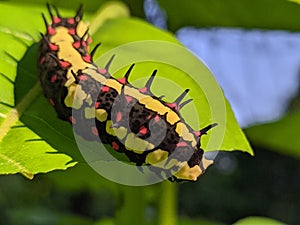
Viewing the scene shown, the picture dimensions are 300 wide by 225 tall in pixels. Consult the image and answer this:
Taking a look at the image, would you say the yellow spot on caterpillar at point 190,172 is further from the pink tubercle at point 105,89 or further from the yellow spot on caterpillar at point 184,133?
the pink tubercle at point 105,89

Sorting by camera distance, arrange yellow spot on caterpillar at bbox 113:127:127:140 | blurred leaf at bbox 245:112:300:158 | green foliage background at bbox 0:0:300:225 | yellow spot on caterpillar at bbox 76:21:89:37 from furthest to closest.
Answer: blurred leaf at bbox 245:112:300:158
yellow spot on caterpillar at bbox 76:21:89:37
yellow spot on caterpillar at bbox 113:127:127:140
green foliage background at bbox 0:0:300:225

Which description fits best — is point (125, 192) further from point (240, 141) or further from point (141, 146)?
point (240, 141)

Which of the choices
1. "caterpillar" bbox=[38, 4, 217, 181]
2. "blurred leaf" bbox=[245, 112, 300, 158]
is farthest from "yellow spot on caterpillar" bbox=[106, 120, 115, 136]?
"blurred leaf" bbox=[245, 112, 300, 158]

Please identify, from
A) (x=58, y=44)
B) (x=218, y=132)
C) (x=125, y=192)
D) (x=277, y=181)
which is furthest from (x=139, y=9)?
(x=277, y=181)

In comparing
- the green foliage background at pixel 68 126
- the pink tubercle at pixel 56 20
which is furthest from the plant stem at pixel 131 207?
the pink tubercle at pixel 56 20

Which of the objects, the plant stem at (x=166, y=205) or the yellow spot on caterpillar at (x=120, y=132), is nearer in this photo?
the yellow spot on caterpillar at (x=120, y=132)

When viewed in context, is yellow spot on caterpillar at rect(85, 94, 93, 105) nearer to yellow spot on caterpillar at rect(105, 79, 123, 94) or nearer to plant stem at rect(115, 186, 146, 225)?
yellow spot on caterpillar at rect(105, 79, 123, 94)

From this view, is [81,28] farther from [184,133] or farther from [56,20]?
[184,133]
